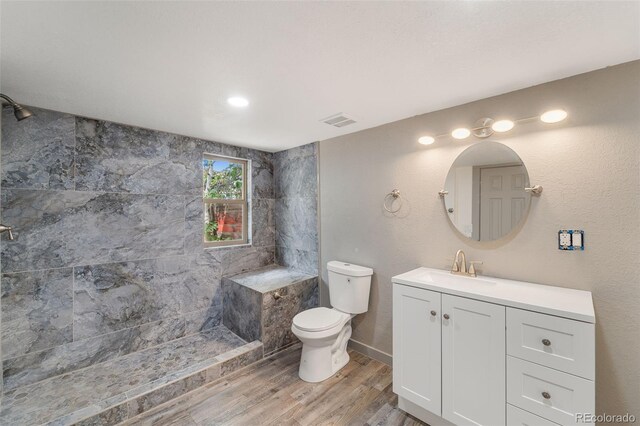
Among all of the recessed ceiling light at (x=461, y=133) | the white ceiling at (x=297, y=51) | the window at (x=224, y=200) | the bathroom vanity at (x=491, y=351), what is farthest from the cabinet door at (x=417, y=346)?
the window at (x=224, y=200)

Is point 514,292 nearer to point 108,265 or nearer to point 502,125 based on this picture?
point 502,125

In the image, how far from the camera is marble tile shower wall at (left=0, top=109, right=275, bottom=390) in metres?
1.97

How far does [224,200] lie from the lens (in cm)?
320

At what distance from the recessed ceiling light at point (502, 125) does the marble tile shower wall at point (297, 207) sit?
68.2 inches

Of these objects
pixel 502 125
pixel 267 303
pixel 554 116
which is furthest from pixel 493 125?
pixel 267 303

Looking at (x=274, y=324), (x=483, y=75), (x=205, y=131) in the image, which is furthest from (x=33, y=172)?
(x=483, y=75)

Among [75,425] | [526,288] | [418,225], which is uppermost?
[418,225]

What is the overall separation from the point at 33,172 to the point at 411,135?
297 cm

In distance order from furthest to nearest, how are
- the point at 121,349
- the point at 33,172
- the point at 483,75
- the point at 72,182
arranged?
the point at 121,349 < the point at 72,182 < the point at 33,172 < the point at 483,75

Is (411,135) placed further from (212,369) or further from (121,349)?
(121,349)

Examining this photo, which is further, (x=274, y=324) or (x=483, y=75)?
(x=274, y=324)

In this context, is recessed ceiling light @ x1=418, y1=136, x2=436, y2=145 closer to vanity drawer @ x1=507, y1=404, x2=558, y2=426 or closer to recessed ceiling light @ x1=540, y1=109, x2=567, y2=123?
recessed ceiling light @ x1=540, y1=109, x2=567, y2=123

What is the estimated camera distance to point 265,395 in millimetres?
2061

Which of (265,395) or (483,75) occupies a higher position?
(483,75)
